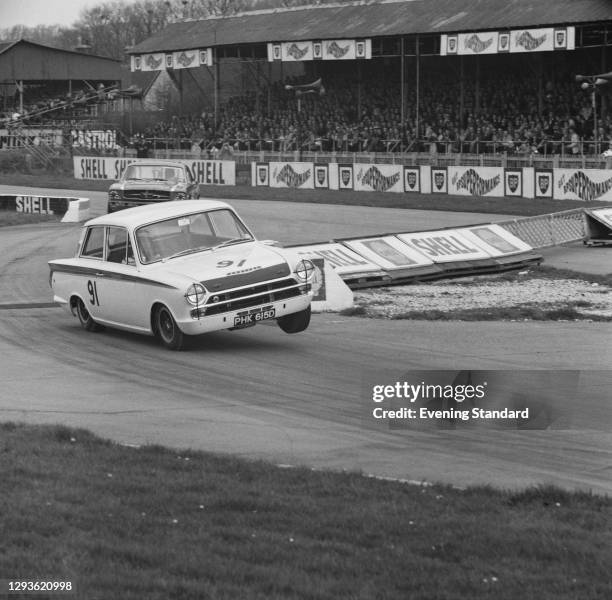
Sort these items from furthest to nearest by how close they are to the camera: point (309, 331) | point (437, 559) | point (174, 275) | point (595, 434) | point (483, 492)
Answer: point (309, 331) → point (174, 275) → point (595, 434) → point (483, 492) → point (437, 559)

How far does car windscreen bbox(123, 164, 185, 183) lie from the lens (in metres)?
28.0

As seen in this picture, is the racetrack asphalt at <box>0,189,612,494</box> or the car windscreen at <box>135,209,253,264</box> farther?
the car windscreen at <box>135,209,253,264</box>

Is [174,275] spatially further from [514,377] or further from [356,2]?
[356,2]

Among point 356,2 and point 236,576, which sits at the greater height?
point 356,2

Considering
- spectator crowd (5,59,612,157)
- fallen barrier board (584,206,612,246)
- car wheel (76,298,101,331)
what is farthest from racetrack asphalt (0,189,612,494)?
spectator crowd (5,59,612,157)

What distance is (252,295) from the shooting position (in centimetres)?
1188

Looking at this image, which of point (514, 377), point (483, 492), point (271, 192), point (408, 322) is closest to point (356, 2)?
point (271, 192)

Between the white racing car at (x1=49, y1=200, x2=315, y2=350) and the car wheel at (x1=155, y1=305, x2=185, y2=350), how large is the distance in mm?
10

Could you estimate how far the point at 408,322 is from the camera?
1402 centimetres

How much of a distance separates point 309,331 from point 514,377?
356cm

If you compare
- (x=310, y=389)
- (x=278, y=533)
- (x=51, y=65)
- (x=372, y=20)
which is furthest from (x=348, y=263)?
(x=51, y=65)

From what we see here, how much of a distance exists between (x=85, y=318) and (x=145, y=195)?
14.5m

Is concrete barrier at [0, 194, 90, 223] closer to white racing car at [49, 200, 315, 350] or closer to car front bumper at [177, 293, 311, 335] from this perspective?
white racing car at [49, 200, 315, 350]

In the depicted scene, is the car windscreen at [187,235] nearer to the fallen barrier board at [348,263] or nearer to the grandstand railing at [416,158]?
the fallen barrier board at [348,263]
